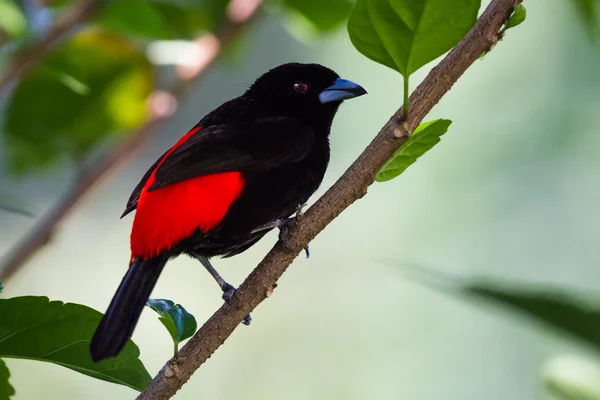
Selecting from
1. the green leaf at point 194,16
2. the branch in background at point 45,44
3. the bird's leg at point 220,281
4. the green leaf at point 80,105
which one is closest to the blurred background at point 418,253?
the green leaf at point 194,16

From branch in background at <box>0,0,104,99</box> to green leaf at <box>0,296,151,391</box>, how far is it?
1.37m

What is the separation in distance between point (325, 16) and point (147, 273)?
156cm

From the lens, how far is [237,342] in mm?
6578

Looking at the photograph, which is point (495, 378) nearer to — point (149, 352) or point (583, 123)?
point (583, 123)

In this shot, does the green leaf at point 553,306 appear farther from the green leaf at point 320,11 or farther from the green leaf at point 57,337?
the green leaf at point 320,11

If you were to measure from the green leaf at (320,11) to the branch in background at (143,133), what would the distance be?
18 centimetres

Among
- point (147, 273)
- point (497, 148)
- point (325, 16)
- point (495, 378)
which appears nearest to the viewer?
point (147, 273)

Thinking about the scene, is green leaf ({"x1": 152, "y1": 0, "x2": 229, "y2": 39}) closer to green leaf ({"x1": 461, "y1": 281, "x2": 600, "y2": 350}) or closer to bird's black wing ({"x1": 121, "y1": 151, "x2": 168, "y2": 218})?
bird's black wing ({"x1": 121, "y1": 151, "x2": 168, "y2": 218})

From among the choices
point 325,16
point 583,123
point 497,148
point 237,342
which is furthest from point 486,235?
point 325,16

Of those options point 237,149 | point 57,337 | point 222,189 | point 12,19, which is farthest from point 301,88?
point 57,337

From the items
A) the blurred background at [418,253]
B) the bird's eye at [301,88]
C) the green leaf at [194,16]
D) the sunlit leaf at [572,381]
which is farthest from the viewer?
the blurred background at [418,253]

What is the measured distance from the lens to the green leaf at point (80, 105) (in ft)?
11.1

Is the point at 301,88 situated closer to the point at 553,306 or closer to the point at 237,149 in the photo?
the point at 237,149

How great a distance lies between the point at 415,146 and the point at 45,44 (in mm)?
1521
